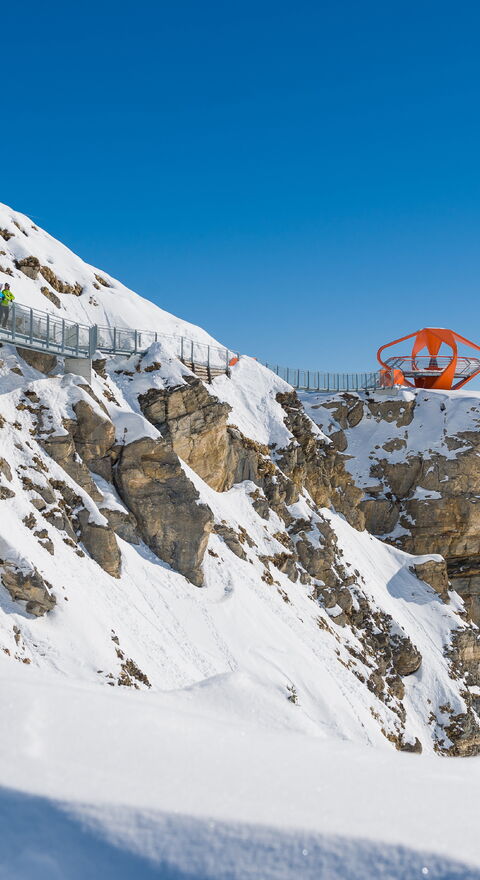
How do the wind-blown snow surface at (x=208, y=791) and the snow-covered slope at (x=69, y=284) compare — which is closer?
the wind-blown snow surface at (x=208, y=791)

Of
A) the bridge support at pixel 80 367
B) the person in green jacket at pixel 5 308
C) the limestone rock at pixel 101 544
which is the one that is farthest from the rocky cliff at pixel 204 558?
the person in green jacket at pixel 5 308

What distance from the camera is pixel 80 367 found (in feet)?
96.1

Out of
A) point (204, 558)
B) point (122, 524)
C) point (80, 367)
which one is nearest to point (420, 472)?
point (204, 558)

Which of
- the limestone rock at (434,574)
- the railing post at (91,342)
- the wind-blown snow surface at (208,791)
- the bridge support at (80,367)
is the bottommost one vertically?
the limestone rock at (434,574)

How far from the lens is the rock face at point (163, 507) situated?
28.0 meters

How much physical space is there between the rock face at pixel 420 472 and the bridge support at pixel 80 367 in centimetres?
2844

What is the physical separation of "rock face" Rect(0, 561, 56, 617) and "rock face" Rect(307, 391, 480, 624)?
35674mm

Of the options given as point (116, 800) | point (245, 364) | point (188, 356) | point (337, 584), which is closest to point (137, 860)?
point (116, 800)

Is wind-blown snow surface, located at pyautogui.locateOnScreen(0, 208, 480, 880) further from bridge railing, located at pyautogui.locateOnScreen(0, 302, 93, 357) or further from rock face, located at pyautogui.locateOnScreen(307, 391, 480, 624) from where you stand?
rock face, located at pyautogui.locateOnScreen(307, 391, 480, 624)

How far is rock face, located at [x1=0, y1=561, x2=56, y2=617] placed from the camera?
779 inches

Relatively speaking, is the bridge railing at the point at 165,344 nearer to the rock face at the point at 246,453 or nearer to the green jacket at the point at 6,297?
the rock face at the point at 246,453

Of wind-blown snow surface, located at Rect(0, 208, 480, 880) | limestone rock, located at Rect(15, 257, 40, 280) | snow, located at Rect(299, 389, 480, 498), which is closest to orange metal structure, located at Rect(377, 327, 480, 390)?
snow, located at Rect(299, 389, 480, 498)

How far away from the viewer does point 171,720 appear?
12.9 feet

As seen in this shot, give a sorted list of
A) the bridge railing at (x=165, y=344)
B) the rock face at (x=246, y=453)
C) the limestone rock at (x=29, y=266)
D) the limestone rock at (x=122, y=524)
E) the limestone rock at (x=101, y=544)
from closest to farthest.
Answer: the limestone rock at (x=101, y=544), the limestone rock at (x=122, y=524), the rock face at (x=246, y=453), the bridge railing at (x=165, y=344), the limestone rock at (x=29, y=266)
